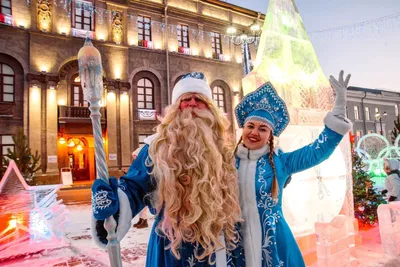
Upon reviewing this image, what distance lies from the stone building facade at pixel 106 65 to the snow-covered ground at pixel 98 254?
39.4 ft

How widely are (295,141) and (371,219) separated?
11.6 feet

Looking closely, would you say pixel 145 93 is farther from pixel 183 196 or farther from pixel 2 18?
pixel 183 196

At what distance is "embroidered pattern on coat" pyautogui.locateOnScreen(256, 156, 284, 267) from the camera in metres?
2.01

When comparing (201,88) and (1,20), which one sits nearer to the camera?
(201,88)

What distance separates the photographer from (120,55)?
62.4 ft

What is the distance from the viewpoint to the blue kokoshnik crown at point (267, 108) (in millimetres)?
2334

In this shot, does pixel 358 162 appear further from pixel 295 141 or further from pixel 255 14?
pixel 255 14

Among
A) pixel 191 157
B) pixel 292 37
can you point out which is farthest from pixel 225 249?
pixel 292 37

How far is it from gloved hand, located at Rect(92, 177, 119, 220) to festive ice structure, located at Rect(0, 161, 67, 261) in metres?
4.11

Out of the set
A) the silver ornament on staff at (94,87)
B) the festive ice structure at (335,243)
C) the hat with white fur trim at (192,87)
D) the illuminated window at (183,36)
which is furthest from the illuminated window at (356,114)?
the silver ornament on staff at (94,87)

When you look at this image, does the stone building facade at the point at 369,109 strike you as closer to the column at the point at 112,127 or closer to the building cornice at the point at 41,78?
the column at the point at 112,127

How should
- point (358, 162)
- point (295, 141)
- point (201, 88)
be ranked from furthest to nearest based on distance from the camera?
point (358, 162) < point (295, 141) < point (201, 88)

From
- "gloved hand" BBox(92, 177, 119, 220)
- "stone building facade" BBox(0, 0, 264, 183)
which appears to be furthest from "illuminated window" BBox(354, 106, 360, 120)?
"gloved hand" BBox(92, 177, 119, 220)

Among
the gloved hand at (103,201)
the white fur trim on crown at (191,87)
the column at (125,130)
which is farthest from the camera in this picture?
the column at (125,130)
